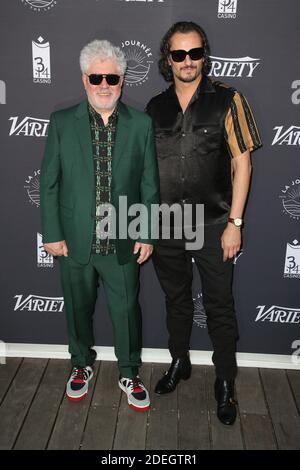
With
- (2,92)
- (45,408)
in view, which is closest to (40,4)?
(2,92)

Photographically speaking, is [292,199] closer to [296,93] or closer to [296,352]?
[296,93]

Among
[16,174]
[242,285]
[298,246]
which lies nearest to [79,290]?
[16,174]

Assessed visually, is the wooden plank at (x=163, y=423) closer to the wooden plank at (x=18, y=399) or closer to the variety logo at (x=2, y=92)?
the wooden plank at (x=18, y=399)

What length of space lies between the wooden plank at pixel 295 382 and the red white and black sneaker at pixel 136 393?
3.48 feet

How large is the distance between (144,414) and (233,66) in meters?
2.41

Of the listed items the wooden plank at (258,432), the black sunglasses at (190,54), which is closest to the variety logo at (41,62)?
the black sunglasses at (190,54)

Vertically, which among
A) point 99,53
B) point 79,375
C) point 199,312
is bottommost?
point 79,375

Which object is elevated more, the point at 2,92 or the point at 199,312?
the point at 2,92

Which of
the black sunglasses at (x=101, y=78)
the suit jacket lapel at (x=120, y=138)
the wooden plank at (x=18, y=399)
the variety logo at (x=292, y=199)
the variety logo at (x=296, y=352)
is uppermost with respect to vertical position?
the black sunglasses at (x=101, y=78)

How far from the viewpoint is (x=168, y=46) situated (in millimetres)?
3016

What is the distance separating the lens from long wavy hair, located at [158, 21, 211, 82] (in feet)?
9.65

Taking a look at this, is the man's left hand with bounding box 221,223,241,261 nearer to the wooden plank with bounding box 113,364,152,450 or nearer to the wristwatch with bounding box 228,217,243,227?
the wristwatch with bounding box 228,217,243,227

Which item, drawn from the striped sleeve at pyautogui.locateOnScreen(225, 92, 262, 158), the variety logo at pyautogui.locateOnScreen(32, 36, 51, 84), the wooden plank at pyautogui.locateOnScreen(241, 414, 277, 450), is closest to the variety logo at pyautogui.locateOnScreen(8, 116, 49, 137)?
the variety logo at pyautogui.locateOnScreen(32, 36, 51, 84)

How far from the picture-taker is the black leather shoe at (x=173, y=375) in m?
3.52
